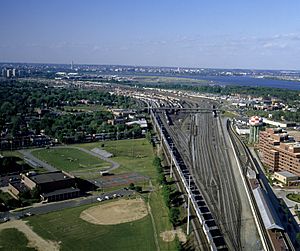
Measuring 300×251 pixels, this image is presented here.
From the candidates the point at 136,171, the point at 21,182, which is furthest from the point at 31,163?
the point at 136,171

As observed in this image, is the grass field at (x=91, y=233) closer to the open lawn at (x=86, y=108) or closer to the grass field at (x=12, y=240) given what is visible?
the grass field at (x=12, y=240)

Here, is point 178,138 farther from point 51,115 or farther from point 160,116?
point 51,115

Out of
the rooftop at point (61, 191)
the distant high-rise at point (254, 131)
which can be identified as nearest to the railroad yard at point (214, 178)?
the distant high-rise at point (254, 131)

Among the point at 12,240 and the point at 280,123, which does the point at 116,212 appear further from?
the point at 280,123

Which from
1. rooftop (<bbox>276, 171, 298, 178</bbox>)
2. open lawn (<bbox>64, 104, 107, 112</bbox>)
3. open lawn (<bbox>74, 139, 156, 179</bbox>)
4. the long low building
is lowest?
open lawn (<bbox>74, 139, 156, 179</bbox>)

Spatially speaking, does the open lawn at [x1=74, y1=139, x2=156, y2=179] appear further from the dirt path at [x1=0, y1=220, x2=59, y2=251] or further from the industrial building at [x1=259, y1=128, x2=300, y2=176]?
the dirt path at [x1=0, y1=220, x2=59, y2=251]

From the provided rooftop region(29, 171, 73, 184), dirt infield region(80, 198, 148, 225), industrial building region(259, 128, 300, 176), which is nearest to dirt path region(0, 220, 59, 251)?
dirt infield region(80, 198, 148, 225)

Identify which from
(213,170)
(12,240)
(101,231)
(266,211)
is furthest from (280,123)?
(12,240)
